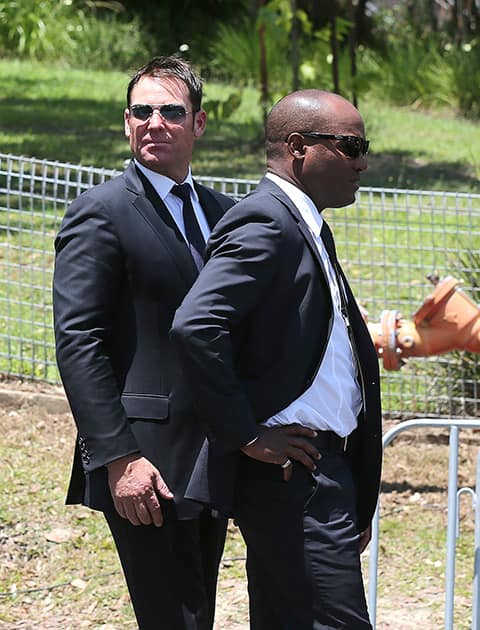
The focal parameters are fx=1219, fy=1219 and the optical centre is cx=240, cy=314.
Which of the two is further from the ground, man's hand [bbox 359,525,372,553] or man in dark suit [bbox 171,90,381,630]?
man in dark suit [bbox 171,90,381,630]

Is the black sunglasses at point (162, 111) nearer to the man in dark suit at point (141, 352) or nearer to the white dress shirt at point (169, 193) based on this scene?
the man in dark suit at point (141, 352)

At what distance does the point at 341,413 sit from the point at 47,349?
157 inches

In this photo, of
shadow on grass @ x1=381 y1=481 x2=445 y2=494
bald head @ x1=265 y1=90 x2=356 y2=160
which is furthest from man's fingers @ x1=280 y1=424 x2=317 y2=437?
shadow on grass @ x1=381 y1=481 x2=445 y2=494

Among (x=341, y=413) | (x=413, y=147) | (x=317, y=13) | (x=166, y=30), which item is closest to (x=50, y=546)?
(x=341, y=413)

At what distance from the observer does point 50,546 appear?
4941mm

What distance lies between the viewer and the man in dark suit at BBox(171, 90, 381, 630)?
108 inches

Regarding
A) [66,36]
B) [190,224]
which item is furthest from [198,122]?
[66,36]

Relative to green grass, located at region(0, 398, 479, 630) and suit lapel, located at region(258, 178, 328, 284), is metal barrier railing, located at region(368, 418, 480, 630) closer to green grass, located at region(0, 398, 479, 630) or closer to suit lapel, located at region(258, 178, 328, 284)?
green grass, located at region(0, 398, 479, 630)

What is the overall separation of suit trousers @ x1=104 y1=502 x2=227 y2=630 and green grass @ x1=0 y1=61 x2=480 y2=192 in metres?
7.75

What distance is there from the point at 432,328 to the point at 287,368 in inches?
102

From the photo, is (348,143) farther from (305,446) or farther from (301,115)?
(305,446)

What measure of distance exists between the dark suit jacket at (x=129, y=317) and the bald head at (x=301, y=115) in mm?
424

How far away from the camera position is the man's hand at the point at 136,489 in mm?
2980

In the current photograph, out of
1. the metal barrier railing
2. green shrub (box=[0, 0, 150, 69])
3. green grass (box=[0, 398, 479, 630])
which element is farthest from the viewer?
green shrub (box=[0, 0, 150, 69])
